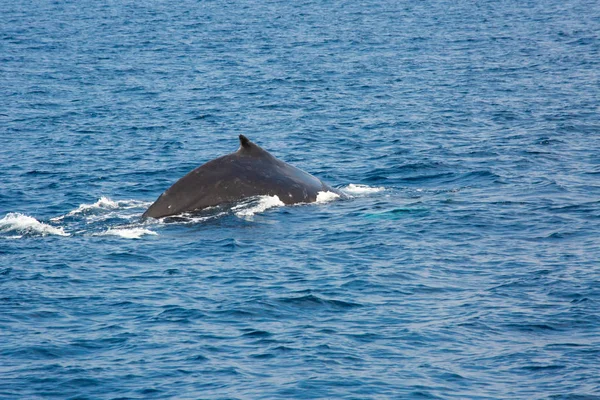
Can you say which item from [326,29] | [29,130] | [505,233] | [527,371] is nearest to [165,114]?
[29,130]

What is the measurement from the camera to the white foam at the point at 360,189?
24.6 metres

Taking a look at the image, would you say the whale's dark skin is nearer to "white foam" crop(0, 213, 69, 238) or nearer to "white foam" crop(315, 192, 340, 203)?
"white foam" crop(315, 192, 340, 203)

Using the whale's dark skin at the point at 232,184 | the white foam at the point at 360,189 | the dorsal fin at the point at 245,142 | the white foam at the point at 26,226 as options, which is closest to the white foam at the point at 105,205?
the white foam at the point at 26,226

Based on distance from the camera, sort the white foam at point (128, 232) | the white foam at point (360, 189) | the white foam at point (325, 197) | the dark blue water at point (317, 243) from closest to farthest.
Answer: the dark blue water at point (317, 243) → the white foam at point (128, 232) → the white foam at point (325, 197) → the white foam at point (360, 189)

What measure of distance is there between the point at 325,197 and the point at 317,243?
119 inches

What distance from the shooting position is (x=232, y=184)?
840 inches

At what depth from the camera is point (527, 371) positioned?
1384 centimetres

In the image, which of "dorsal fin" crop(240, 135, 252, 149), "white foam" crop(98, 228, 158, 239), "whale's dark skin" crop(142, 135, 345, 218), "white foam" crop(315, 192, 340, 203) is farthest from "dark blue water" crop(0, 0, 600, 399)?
"dorsal fin" crop(240, 135, 252, 149)

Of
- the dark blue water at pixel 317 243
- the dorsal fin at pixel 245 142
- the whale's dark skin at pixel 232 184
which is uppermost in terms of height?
the dorsal fin at pixel 245 142

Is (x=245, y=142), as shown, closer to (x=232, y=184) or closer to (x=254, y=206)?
(x=232, y=184)

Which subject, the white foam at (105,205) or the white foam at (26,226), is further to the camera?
the white foam at (105,205)

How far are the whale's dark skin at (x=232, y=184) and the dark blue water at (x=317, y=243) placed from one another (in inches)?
14.8

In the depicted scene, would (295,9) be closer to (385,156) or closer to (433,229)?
(385,156)

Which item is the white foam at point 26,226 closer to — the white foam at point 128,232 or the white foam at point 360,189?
the white foam at point 128,232
